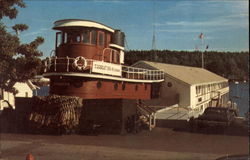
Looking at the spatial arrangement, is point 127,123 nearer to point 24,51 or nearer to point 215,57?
point 24,51

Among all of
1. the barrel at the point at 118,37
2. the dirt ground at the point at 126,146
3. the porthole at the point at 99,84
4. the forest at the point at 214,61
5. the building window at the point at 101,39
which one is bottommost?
the dirt ground at the point at 126,146

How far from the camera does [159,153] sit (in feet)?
36.8

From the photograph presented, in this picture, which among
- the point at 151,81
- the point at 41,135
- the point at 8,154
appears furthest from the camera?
the point at 151,81

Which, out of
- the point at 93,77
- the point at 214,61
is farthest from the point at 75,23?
the point at 214,61

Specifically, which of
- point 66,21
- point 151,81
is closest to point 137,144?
point 66,21

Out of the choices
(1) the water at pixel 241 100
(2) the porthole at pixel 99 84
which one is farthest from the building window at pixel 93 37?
(1) the water at pixel 241 100

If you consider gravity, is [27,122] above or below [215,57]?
below

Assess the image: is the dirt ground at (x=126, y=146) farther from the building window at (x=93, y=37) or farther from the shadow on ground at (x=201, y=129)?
the building window at (x=93, y=37)

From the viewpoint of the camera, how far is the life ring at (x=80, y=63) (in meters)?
16.5

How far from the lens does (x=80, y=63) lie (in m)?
16.9

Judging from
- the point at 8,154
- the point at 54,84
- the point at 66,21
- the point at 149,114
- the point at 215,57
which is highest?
the point at 215,57

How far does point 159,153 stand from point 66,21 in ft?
35.1

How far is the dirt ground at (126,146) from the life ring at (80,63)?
149 inches

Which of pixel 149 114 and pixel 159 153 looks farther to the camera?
pixel 149 114
